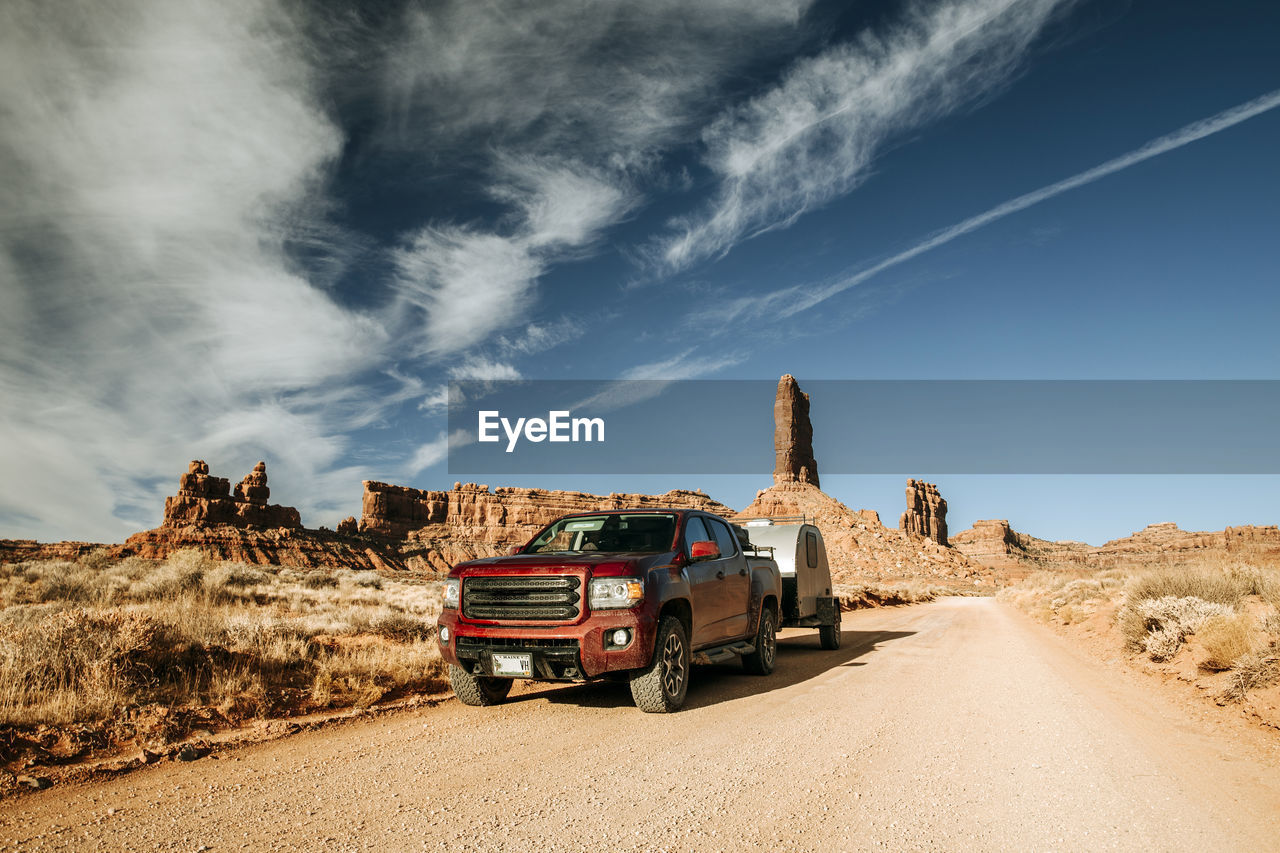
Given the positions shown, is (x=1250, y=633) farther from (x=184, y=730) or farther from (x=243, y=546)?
(x=243, y=546)

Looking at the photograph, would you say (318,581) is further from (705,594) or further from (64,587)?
(705,594)

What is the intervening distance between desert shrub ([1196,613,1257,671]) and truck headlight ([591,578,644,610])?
7658 millimetres

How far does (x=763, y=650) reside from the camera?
9.59 m

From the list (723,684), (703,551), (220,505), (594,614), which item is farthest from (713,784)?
(220,505)

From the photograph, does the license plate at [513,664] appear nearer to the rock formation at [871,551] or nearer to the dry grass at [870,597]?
the dry grass at [870,597]

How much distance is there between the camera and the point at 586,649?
639cm

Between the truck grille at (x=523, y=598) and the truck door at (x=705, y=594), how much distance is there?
1.58 m

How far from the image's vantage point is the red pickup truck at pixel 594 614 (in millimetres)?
6484

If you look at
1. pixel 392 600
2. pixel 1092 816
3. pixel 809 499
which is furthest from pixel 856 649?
pixel 809 499

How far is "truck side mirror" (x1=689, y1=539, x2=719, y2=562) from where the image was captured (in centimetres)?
744

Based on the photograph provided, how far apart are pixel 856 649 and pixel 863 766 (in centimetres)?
906

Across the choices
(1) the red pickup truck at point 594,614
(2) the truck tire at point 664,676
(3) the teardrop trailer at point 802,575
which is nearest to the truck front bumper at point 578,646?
(1) the red pickup truck at point 594,614

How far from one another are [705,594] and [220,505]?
109 meters

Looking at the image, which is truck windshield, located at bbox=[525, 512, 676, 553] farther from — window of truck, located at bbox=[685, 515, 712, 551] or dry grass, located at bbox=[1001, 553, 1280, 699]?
dry grass, located at bbox=[1001, 553, 1280, 699]
